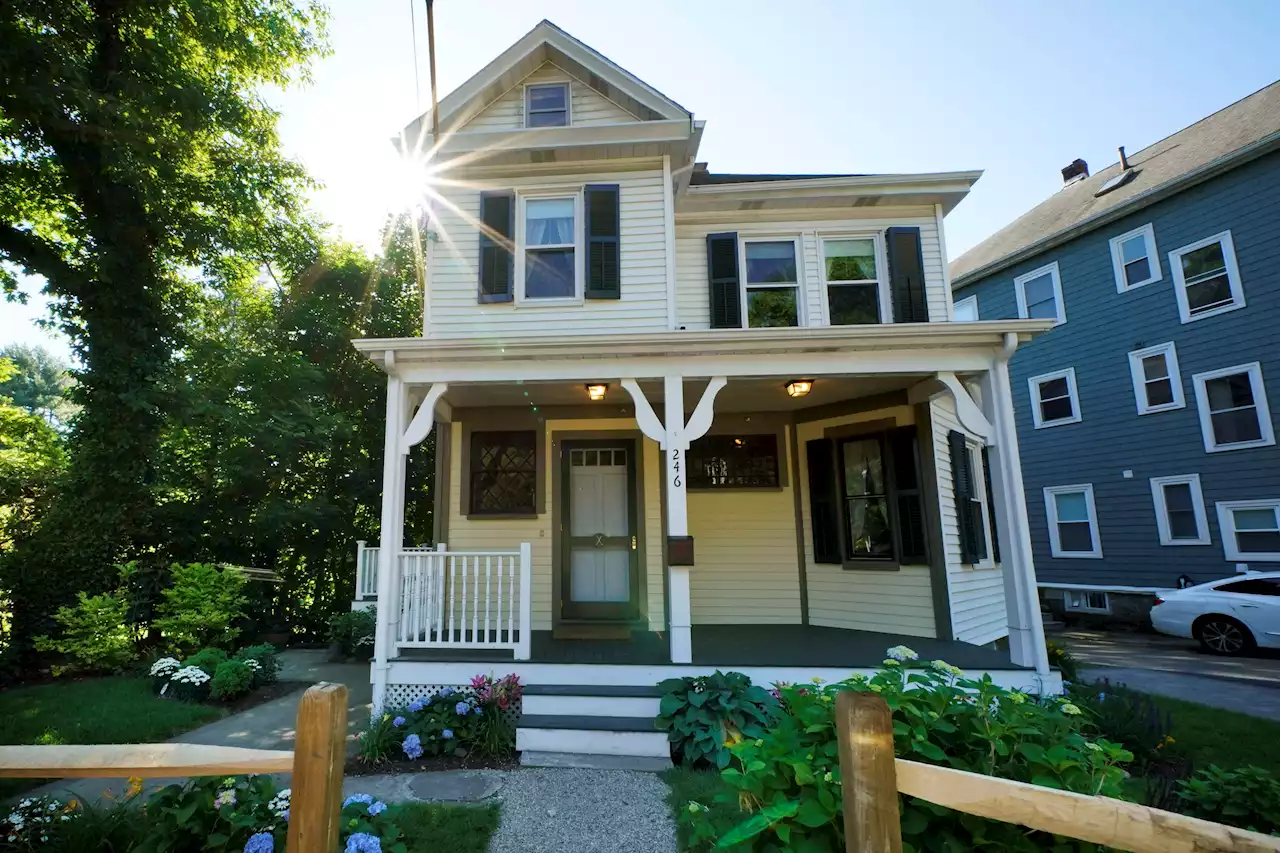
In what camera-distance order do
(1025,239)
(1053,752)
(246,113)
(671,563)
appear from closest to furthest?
1. (1053,752)
2. (671,563)
3. (246,113)
4. (1025,239)

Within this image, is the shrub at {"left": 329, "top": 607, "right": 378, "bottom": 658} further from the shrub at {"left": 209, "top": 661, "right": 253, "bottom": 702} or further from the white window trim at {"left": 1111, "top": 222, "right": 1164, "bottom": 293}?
the white window trim at {"left": 1111, "top": 222, "right": 1164, "bottom": 293}

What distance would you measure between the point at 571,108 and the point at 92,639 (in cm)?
870

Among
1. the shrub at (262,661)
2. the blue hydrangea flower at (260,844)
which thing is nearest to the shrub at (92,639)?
the shrub at (262,661)

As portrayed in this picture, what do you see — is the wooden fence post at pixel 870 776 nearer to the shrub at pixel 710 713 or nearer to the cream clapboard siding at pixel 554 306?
the shrub at pixel 710 713

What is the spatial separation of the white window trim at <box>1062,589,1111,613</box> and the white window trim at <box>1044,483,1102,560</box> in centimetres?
70

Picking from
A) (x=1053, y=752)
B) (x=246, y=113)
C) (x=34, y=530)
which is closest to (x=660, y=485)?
(x=1053, y=752)

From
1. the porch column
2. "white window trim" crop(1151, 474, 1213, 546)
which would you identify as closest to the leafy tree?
the porch column

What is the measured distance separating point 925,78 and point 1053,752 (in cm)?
728

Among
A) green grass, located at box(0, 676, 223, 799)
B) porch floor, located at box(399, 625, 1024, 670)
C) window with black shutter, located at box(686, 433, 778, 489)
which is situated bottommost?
green grass, located at box(0, 676, 223, 799)

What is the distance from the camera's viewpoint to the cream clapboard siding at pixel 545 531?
6957mm

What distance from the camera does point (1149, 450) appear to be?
11945 mm

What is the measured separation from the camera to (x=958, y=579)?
6555mm

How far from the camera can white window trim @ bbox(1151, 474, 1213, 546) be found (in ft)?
36.3

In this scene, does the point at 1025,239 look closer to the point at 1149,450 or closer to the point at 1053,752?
the point at 1149,450
